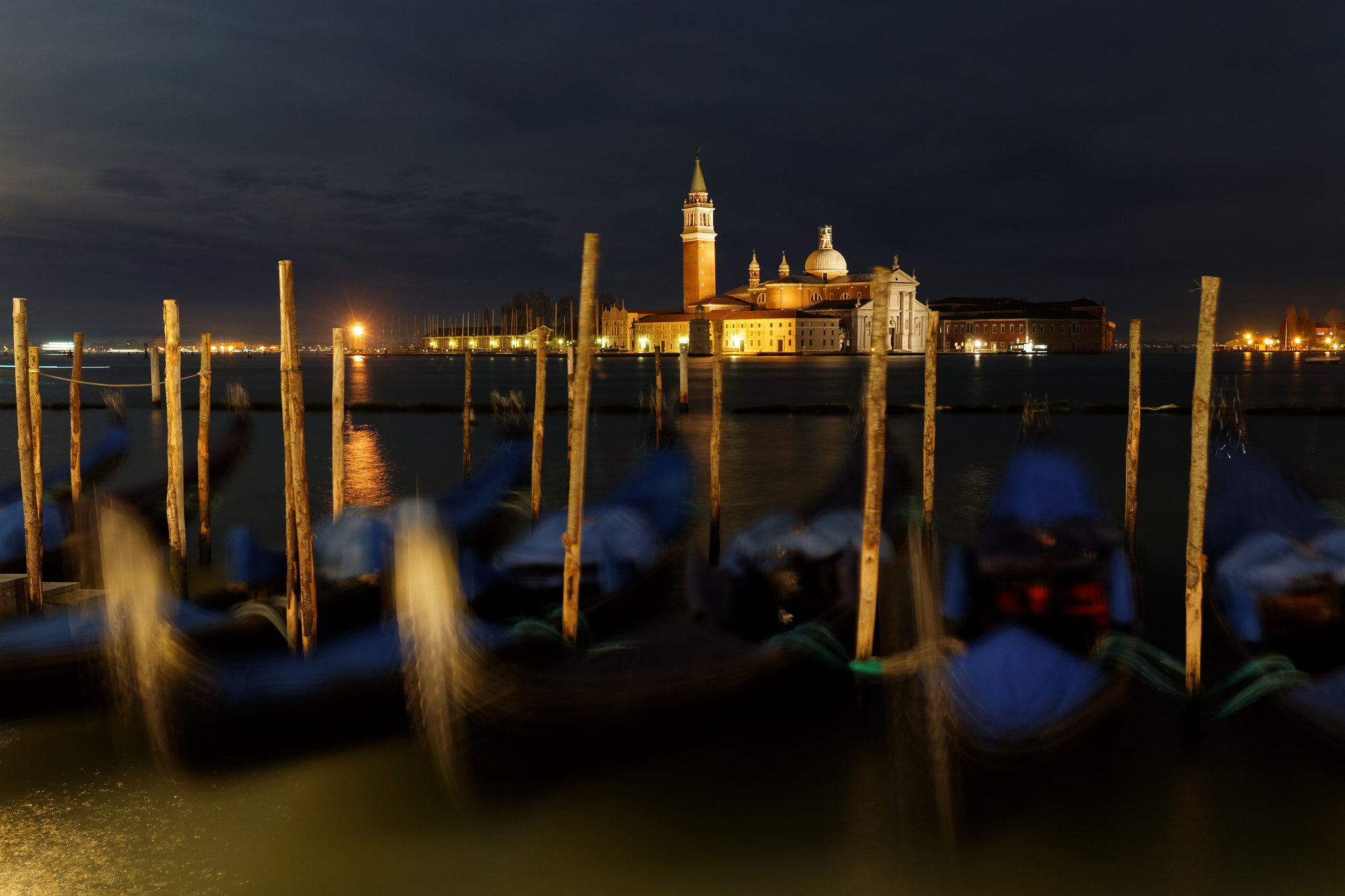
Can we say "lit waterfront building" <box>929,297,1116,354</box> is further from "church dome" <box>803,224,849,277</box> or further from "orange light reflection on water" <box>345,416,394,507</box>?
"orange light reflection on water" <box>345,416,394,507</box>

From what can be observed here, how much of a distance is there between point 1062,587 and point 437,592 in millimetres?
2896

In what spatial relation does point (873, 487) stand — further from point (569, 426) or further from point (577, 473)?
point (569, 426)

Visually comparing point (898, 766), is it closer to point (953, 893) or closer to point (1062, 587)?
point (953, 893)

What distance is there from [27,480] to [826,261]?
65268mm

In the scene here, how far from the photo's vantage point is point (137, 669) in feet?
12.2

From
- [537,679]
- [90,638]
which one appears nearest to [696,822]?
[537,679]

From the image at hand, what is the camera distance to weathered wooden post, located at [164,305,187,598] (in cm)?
490

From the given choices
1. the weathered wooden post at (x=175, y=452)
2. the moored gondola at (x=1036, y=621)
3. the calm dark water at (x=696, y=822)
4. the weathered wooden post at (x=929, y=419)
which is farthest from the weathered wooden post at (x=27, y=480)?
the weathered wooden post at (x=929, y=419)

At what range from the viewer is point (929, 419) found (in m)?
6.75

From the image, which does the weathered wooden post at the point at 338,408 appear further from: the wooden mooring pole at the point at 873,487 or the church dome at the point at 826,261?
the church dome at the point at 826,261

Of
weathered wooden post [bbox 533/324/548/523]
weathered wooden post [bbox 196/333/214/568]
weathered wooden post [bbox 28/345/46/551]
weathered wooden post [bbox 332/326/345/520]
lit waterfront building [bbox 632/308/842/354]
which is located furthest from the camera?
lit waterfront building [bbox 632/308/842/354]

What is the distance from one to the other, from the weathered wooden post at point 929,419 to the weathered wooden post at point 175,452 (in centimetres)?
461

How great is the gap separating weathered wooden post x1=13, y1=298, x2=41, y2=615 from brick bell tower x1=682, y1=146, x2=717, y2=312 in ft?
198

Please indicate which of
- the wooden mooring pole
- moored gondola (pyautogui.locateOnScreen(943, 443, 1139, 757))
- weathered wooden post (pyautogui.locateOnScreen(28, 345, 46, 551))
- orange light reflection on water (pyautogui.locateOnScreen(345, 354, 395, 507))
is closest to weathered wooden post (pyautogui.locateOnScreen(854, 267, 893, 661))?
the wooden mooring pole
